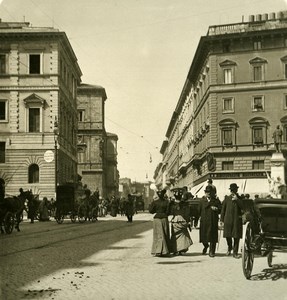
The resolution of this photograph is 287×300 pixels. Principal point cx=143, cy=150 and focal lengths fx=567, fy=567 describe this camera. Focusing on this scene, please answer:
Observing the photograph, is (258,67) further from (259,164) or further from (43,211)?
(43,211)

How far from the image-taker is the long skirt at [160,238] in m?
11.9

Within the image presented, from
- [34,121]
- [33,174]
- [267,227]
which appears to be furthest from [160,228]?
[34,121]

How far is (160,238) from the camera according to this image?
1202 centimetres

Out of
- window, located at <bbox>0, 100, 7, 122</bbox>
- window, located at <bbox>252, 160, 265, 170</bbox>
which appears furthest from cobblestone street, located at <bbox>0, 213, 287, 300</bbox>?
window, located at <bbox>252, 160, 265, 170</bbox>

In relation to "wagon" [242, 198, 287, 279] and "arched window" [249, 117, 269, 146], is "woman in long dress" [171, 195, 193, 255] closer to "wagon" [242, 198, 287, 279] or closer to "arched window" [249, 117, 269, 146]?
"wagon" [242, 198, 287, 279]

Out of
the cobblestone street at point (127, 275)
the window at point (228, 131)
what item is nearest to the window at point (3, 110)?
the window at point (228, 131)

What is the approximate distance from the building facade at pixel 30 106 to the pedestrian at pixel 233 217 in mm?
29612

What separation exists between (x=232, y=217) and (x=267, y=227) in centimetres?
303

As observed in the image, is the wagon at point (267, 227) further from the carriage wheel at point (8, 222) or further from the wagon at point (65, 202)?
the wagon at point (65, 202)

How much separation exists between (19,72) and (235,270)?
116 ft

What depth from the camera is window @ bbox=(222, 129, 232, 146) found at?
152ft

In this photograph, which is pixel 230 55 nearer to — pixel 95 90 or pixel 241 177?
pixel 241 177

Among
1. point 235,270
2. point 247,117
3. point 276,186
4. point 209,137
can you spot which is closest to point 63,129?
point 209,137

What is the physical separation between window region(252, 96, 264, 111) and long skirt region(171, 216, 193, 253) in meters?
35.0
